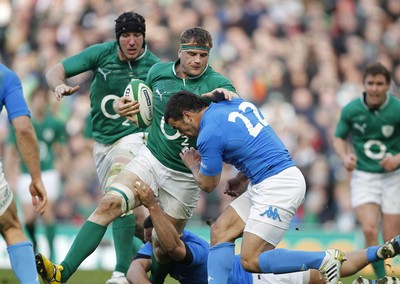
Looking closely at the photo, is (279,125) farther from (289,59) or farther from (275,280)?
(275,280)

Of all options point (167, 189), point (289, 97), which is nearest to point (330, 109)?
point (289, 97)

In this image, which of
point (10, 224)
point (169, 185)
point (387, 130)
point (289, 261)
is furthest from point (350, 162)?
point (10, 224)

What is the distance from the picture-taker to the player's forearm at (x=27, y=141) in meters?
8.34

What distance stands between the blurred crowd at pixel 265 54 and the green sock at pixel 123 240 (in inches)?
249

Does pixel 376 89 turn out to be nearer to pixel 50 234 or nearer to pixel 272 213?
pixel 272 213

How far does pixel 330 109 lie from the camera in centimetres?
1823

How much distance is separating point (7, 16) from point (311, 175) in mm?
7903

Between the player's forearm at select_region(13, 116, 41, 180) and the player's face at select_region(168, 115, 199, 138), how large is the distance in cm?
123

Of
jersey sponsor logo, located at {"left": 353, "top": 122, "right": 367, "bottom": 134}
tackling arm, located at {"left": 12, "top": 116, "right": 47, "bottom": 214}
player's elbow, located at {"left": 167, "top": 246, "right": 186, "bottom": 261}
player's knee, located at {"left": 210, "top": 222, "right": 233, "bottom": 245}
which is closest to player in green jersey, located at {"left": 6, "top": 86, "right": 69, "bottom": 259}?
jersey sponsor logo, located at {"left": 353, "top": 122, "right": 367, "bottom": 134}

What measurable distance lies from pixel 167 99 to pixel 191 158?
2.74 ft

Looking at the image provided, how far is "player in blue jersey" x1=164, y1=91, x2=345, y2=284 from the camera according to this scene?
860 centimetres

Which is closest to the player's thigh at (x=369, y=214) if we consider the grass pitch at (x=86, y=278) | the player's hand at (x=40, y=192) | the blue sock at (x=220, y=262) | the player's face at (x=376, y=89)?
the grass pitch at (x=86, y=278)

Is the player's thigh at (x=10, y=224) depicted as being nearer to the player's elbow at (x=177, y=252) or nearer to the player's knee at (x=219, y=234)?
the player's elbow at (x=177, y=252)

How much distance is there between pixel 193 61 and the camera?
9.61 meters
